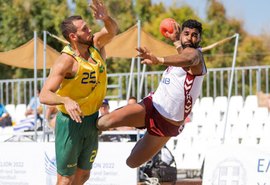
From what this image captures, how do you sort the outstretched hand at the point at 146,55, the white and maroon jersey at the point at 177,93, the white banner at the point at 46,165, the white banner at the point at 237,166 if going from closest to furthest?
the outstretched hand at the point at 146,55 < the white and maroon jersey at the point at 177,93 < the white banner at the point at 237,166 < the white banner at the point at 46,165

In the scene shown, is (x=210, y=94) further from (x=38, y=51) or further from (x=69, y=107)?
(x=69, y=107)

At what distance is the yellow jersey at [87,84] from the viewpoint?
8787mm

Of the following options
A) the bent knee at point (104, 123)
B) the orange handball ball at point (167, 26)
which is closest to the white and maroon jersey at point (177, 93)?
the orange handball ball at point (167, 26)

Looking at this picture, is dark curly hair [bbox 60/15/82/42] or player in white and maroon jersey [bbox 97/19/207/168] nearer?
dark curly hair [bbox 60/15/82/42]

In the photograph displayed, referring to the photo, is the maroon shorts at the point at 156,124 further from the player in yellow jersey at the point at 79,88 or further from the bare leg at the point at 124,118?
the player in yellow jersey at the point at 79,88

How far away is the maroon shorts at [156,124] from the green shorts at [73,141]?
666mm

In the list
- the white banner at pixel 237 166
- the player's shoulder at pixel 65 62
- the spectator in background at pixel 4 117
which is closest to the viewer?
the player's shoulder at pixel 65 62

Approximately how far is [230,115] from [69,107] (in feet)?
29.4

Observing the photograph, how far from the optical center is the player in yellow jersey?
28.6ft

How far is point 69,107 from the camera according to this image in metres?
8.24

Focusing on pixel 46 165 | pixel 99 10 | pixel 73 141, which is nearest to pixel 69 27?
pixel 99 10

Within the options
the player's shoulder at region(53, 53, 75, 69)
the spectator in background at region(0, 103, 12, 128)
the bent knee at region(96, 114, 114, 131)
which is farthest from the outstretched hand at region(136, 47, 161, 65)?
the spectator in background at region(0, 103, 12, 128)

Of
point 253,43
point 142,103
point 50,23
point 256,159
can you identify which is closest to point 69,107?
point 142,103

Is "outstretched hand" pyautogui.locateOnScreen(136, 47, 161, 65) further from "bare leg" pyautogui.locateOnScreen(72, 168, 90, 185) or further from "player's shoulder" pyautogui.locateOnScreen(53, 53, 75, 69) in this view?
"bare leg" pyautogui.locateOnScreen(72, 168, 90, 185)
